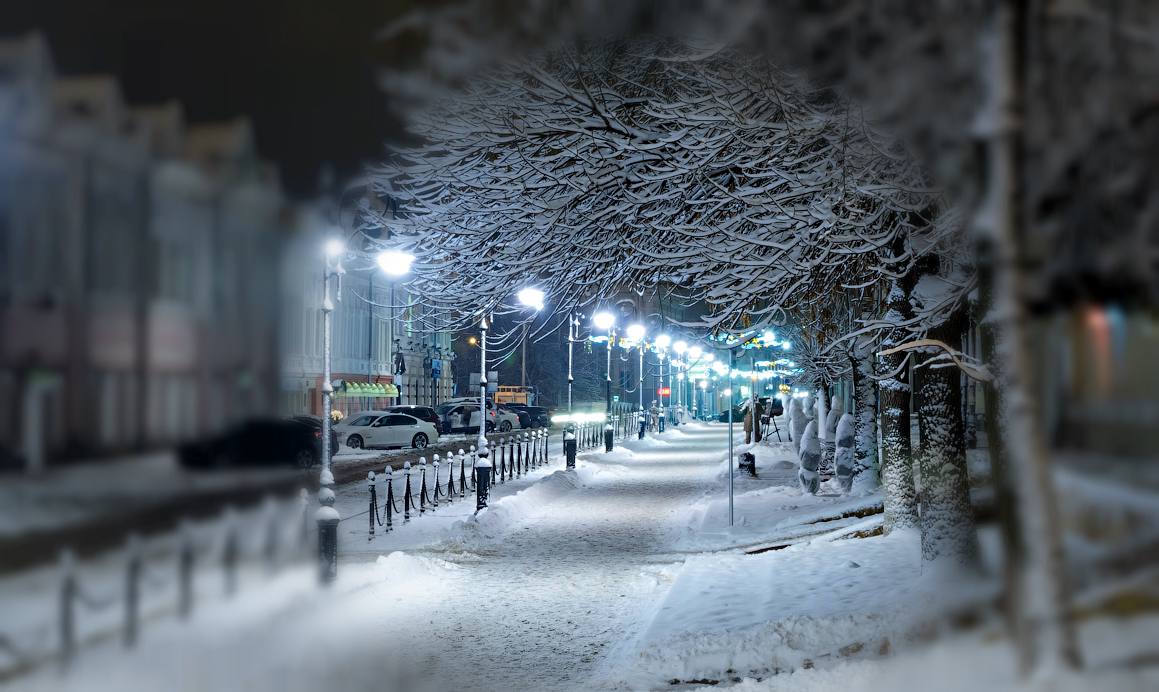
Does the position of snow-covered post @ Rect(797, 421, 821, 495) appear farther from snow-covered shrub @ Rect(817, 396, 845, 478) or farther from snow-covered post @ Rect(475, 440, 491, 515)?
snow-covered post @ Rect(475, 440, 491, 515)

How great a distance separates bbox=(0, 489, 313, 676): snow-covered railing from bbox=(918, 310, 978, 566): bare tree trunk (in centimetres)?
795

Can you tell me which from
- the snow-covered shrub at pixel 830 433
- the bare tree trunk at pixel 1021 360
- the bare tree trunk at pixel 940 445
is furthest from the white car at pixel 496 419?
the bare tree trunk at pixel 1021 360

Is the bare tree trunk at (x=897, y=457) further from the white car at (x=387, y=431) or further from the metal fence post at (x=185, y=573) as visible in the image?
the white car at (x=387, y=431)

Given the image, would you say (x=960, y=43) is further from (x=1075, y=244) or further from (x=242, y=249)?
(x=242, y=249)

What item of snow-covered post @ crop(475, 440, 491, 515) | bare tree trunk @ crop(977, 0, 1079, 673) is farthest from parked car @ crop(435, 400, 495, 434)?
bare tree trunk @ crop(977, 0, 1079, 673)

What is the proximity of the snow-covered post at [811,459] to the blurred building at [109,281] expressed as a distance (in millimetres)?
19952

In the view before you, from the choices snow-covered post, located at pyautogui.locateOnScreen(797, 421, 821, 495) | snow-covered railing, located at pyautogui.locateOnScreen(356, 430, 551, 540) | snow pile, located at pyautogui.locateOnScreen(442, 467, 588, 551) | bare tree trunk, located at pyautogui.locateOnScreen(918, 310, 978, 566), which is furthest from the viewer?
snow-covered post, located at pyautogui.locateOnScreen(797, 421, 821, 495)

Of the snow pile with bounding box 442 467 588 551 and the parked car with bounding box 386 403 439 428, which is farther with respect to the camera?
the parked car with bounding box 386 403 439 428

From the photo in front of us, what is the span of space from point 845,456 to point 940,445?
11.4 meters

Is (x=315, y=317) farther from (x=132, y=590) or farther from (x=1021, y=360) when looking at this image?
(x=1021, y=360)

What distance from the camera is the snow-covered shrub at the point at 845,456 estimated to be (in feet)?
70.1

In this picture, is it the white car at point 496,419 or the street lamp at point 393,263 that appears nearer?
the street lamp at point 393,263

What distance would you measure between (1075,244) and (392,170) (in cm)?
723

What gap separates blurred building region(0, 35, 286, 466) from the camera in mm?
2197
